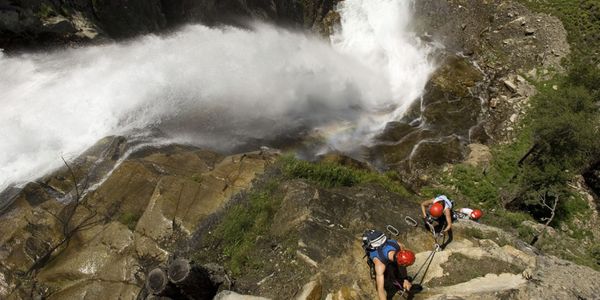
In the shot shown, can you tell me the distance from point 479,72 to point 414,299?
2108cm

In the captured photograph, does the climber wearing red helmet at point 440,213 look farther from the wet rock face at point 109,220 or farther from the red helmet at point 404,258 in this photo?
the wet rock face at point 109,220

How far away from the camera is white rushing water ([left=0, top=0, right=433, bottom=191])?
15.9 metres

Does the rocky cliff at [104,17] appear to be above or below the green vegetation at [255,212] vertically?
above

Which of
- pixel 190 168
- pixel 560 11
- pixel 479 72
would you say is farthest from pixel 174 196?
pixel 560 11

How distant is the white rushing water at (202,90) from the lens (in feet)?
52.0

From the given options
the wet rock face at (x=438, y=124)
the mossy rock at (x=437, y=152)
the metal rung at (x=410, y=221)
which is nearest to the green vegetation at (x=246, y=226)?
the metal rung at (x=410, y=221)

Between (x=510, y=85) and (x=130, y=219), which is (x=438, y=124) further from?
(x=130, y=219)

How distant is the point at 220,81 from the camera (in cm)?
2089

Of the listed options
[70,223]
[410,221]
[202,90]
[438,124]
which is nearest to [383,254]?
[410,221]

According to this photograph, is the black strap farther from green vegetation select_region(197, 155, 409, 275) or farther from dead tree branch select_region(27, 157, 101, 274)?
dead tree branch select_region(27, 157, 101, 274)

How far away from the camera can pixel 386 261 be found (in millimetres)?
7270

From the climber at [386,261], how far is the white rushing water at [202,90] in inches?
408

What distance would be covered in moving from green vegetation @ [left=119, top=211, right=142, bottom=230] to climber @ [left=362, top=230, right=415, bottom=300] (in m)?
6.89

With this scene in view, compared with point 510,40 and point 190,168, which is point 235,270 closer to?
point 190,168
